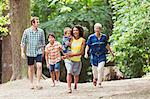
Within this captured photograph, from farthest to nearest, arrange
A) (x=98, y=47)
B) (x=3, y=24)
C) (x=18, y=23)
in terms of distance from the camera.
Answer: (x=3, y=24), (x=18, y=23), (x=98, y=47)

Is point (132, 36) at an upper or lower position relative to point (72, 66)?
upper

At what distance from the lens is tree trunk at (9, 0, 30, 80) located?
48.9ft

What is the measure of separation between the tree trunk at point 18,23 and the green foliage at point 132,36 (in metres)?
3.63

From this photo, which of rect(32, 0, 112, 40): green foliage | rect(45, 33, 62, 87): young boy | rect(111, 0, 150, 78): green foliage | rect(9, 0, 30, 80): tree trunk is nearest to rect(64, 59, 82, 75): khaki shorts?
rect(45, 33, 62, 87): young boy

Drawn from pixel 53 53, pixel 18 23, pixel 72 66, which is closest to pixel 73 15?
pixel 18 23

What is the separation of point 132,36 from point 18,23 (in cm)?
443

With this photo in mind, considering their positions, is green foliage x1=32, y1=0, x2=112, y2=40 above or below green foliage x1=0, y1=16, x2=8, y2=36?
above

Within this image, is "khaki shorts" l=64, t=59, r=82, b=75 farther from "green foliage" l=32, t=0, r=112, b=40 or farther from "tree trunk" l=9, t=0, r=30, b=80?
"green foliage" l=32, t=0, r=112, b=40

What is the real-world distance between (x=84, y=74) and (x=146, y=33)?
12447 millimetres

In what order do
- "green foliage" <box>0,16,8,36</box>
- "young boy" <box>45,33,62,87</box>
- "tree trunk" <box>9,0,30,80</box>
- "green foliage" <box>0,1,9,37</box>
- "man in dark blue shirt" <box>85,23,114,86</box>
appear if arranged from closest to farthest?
1. "man in dark blue shirt" <box>85,23,114,86</box>
2. "young boy" <box>45,33,62,87</box>
3. "tree trunk" <box>9,0,30,80</box>
4. "green foliage" <box>0,1,9,37</box>
5. "green foliage" <box>0,16,8,36</box>

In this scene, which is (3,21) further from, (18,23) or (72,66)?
(72,66)

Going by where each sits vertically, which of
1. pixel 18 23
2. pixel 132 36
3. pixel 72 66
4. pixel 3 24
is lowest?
pixel 72 66

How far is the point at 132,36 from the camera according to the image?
53.2ft

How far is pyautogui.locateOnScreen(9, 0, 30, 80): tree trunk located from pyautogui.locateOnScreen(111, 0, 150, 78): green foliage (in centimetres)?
363
